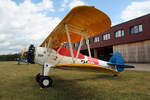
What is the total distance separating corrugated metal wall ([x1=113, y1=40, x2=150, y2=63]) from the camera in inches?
643

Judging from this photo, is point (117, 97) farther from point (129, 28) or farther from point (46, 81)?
point (129, 28)

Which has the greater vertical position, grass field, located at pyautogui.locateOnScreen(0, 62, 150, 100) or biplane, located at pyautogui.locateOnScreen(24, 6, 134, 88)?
biplane, located at pyautogui.locateOnScreen(24, 6, 134, 88)

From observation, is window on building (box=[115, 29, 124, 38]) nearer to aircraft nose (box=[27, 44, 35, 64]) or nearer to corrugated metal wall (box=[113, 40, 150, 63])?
corrugated metal wall (box=[113, 40, 150, 63])

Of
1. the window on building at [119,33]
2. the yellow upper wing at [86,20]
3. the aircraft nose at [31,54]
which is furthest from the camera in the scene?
the window on building at [119,33]

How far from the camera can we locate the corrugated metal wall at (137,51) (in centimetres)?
1632

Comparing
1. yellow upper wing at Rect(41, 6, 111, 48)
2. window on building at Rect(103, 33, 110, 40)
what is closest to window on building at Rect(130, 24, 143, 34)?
window on building at Rect(103, 33, 110, 40)

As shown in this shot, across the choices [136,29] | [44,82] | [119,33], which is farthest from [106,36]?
[44,82]

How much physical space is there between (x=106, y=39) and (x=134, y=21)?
6783 millimetres

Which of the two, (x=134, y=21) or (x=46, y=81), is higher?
(x=134, y=21)

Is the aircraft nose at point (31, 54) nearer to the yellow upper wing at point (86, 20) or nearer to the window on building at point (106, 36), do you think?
the yellow upper wing at point (86, 20)

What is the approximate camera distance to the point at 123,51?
19438 millimetres

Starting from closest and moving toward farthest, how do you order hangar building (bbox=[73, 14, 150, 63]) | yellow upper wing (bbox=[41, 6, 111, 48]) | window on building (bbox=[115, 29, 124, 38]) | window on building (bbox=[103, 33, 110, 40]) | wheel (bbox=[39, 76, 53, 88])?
yellow upper wing (bbox=[41, 6, 111, 48]) → wheel (bbox=[39, 76, 53, 88]) → hangar building (bbox=[73, 14, 150, 63]) → window on building (bbox=[115, 29, 124, 38]) → window on building (bbox=[103, 33, 110, 40])

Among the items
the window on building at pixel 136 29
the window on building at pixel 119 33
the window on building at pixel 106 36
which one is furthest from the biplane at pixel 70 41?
the window on building at pixel 106 36

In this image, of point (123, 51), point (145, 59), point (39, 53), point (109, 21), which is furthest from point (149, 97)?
point (123, 51)
